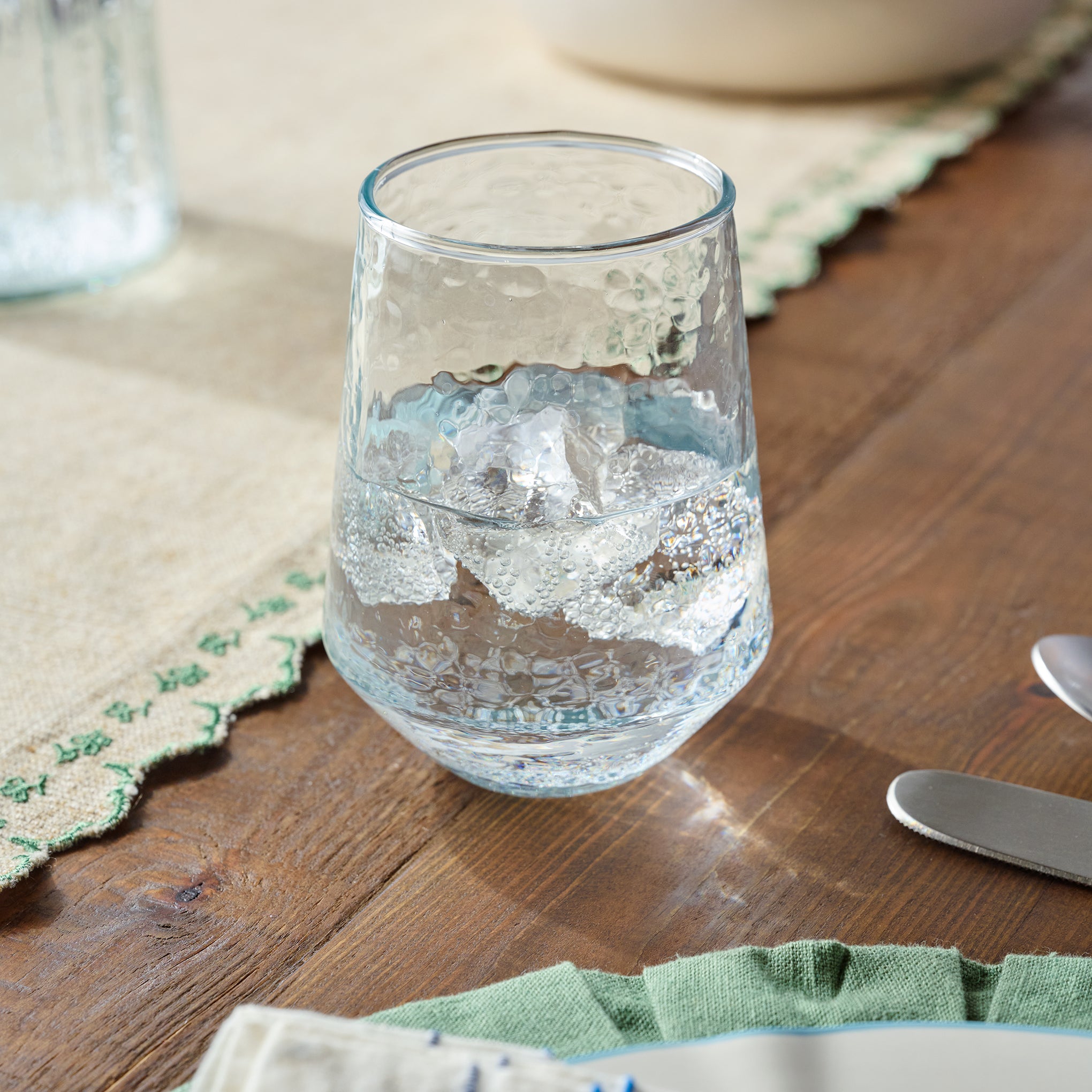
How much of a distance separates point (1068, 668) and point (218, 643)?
267 mm

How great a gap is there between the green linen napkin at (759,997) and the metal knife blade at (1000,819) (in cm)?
3

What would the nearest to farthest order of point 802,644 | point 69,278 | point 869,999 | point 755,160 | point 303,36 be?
point 869,999 < point 802,644 < point 69,278 < point 755,160 < point 303,36

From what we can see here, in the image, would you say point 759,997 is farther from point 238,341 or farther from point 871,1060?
point 238,341

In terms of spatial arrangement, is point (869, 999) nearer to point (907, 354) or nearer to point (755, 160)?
point (907, 354)

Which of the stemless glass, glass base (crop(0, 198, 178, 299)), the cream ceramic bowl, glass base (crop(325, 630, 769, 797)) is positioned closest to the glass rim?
the stemless glass

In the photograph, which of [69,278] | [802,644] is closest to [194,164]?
[69,278]

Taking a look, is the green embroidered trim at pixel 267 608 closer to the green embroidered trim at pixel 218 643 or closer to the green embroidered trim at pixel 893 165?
the green embroidered trim at pixel 218 643

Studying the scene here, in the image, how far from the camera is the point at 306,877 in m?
0.33

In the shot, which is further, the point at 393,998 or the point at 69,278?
the point at 69,278

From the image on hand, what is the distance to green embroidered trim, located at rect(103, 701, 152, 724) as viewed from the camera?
396mm

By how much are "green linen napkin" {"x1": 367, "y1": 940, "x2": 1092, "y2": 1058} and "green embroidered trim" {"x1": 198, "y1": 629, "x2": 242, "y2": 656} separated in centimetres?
18

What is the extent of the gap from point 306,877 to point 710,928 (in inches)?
4.0

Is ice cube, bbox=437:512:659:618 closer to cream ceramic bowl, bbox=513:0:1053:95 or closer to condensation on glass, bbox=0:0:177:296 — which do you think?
condensation on glass, bbox=0:0:177:296

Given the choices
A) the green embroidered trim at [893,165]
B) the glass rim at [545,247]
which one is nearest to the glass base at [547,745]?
the glass rim at [545,247]
